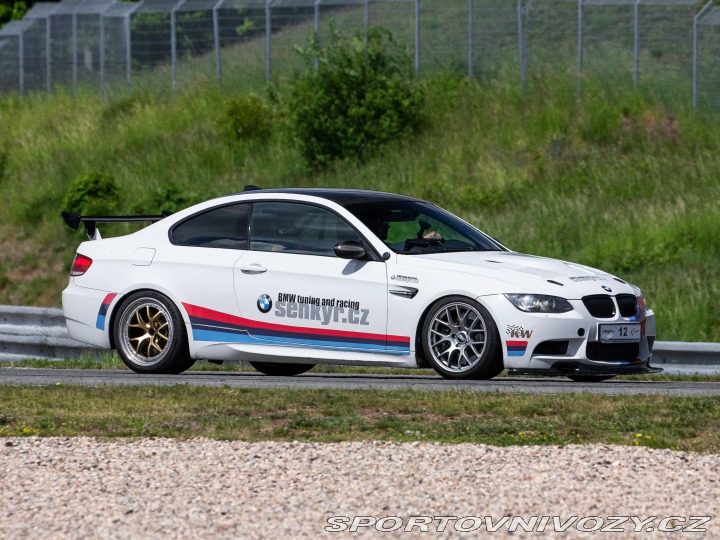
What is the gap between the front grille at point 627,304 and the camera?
36.9 ft

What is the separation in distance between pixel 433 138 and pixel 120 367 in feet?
48.8

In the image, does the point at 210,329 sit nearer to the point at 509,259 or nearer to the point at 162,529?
the point at 509,259

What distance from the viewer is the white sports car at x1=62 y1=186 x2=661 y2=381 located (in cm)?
1086

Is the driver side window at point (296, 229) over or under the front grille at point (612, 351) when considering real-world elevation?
over

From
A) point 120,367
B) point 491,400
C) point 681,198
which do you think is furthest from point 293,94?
point 491,400

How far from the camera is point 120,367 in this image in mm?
14195

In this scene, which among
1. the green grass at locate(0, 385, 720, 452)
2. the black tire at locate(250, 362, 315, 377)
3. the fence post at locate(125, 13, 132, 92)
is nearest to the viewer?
the green grass at locate(0, 385, 720, 452)

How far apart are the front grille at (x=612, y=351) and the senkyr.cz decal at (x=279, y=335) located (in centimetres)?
139

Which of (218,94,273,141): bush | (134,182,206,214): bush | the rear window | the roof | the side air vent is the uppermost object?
(218,94,273,141): bush

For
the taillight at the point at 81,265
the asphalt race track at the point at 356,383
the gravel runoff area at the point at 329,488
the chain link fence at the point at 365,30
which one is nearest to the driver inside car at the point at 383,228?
the asphalt race track at the point at 356,383

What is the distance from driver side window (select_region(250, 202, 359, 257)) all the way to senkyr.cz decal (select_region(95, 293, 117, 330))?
4.43 feet

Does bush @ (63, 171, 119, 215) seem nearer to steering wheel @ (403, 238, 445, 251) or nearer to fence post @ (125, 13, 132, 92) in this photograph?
fence post @ (125, 13, 132, 92)

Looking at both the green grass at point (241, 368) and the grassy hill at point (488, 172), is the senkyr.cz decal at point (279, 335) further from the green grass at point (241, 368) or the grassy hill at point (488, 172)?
the grassy hill at point (488, 172)

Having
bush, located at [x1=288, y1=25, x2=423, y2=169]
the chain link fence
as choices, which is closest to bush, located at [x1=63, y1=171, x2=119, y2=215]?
bush, located at [x1=288, y1=25, x2=423, y2=169]
